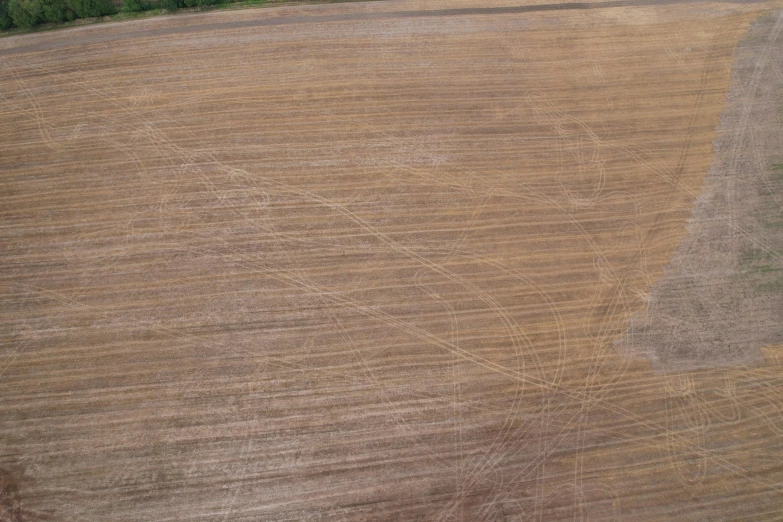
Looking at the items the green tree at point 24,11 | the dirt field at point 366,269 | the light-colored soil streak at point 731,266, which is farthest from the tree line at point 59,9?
the light-colored soil streak at point 731,266

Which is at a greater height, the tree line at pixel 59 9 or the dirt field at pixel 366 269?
the tree line at pixel 59 9

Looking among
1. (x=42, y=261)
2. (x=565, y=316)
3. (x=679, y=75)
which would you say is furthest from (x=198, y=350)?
(x=679, y=75)

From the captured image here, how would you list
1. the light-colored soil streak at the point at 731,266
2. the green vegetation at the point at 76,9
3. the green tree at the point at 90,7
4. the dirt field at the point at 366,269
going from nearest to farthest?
the dirt field at the point at 366,269
the light-colored soil streak at the point at 731,266
the green vegetation at the point at 76,9
the green tree at the point at 90,7

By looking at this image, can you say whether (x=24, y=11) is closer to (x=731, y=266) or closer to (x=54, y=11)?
(x=54, y=11)

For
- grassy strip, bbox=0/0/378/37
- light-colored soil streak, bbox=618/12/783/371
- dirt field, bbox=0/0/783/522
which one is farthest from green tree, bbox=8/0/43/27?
light-colored soil streak, bbox=618/12/783/371

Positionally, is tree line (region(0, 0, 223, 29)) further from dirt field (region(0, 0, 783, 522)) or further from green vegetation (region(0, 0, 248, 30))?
dirt field (region(0, 0, 783, 522))

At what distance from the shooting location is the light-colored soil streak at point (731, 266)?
1608 cm

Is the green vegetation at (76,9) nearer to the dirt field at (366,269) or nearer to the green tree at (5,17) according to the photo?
the green tree at (5,17)

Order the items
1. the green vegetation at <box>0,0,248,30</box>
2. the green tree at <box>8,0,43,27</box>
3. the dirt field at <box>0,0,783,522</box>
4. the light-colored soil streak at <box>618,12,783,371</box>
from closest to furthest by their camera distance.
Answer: the dirt field at <box>0,0,783,522</box> < the light-colored soil streak at <box>618,12,783,371</box> < the green tree at <box>8,0,43,27</box> < the green vegetation at <box>0,0,248,30</box>

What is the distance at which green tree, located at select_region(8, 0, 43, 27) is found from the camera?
977 inches

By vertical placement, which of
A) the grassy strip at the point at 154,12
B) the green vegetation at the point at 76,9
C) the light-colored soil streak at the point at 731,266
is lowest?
the light-colored soil streak at the point at 731,266

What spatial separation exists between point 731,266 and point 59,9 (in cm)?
3523

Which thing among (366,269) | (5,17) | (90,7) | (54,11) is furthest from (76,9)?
(366,269)

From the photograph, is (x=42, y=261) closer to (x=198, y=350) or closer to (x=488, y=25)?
(x=198, y=350)
